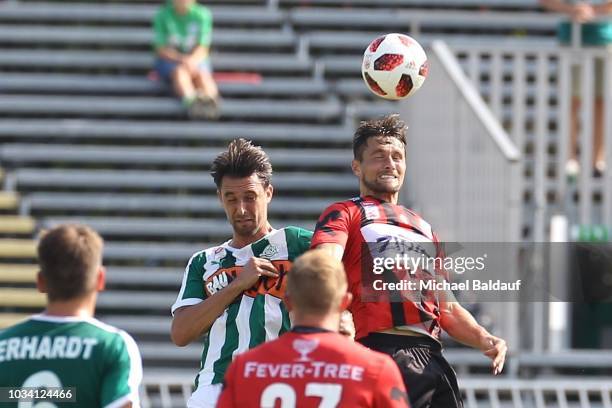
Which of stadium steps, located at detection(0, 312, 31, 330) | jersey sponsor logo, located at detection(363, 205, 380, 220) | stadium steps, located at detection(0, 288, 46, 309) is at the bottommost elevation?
stadium steps, located at detection(0, 312, 31, 330)

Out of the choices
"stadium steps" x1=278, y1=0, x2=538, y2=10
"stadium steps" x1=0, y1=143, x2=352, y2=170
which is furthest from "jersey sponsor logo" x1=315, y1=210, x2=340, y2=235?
"stadium steps" x1=278, y1=0, x2=538, y2=10

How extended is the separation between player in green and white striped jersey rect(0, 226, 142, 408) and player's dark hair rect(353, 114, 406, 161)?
1.74 m

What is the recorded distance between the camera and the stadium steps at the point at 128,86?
42.9 feet

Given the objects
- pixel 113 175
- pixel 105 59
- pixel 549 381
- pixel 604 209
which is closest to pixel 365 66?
pixel 549 381

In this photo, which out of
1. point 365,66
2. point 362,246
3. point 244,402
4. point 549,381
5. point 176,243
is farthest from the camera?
point 176,243

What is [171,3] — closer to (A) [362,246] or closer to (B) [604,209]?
(B) [604,209]

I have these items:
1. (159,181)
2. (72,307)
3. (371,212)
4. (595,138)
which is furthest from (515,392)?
(72,307)

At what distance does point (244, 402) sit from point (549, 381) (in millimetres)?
5886

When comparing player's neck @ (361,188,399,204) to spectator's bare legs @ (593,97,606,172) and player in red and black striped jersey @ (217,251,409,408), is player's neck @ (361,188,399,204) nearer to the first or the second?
player in red and black striped jersey @ (217,251,409,408)

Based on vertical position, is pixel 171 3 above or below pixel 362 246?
above

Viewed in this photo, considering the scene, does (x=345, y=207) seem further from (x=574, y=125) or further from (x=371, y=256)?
(x=574, y=125)

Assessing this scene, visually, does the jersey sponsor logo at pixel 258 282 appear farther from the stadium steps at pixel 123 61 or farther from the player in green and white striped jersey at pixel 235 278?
the stadium steps at pixel 123 61

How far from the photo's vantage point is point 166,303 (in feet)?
38.3

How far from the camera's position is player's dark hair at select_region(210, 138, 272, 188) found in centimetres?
620
